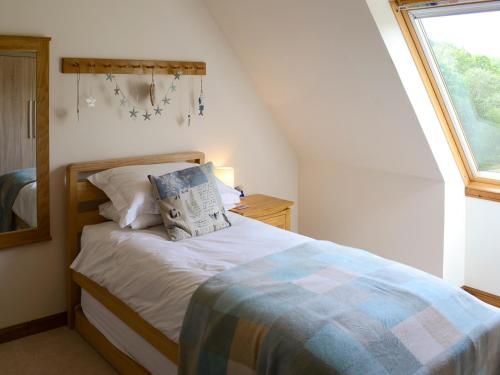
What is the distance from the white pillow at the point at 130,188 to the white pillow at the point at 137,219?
2 centimetres

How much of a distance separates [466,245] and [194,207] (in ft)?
6.40

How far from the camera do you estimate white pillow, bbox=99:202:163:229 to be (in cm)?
297

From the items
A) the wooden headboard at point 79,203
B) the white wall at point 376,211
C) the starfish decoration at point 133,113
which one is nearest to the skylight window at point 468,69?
the white wall at point 376,211

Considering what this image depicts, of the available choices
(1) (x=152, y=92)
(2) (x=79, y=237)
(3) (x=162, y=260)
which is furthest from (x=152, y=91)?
(3) (x=162, y=260)

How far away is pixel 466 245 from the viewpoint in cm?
375

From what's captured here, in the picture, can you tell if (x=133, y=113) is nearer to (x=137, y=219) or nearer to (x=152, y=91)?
(x=152, y=91)

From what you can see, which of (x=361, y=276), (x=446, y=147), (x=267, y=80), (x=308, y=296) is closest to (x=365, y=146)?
(x=446, y=147)

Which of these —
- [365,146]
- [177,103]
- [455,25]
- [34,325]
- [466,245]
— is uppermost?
[455,25]

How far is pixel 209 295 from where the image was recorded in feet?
7.04

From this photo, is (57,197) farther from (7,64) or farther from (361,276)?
(361,276)

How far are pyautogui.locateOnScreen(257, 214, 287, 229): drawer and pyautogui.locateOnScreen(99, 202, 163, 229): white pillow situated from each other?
832 millimetres

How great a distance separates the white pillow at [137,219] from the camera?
2969 millimetres

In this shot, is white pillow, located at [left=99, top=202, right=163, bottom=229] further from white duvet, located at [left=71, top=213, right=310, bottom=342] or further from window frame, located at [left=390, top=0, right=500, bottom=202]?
window frame, located at [left=390, top=0, right=500, bottom=202]

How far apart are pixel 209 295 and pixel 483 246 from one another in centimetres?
226
